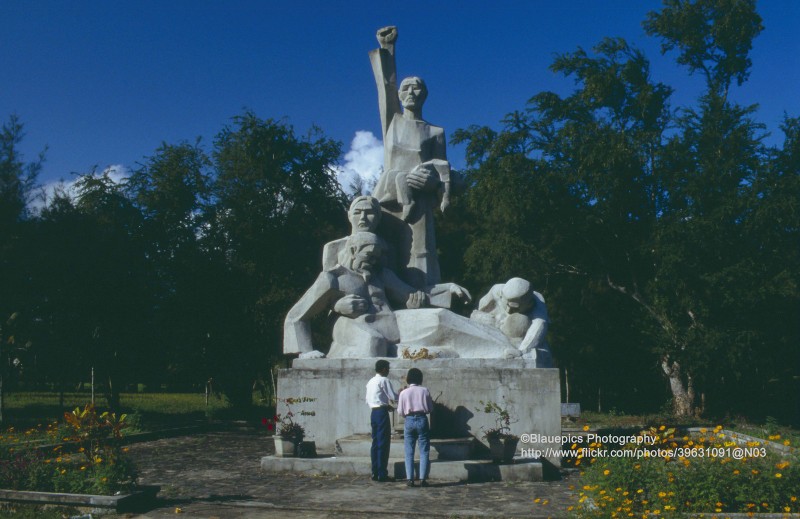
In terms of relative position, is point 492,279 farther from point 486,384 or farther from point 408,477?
point 408,477

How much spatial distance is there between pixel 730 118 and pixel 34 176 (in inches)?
709

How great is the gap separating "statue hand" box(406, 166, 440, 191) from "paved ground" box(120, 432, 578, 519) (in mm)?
4405

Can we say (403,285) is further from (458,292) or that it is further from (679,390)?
(679,390)

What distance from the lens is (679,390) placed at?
22625mm

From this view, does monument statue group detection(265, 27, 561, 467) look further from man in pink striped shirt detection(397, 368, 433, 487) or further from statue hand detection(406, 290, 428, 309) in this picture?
man in pink striped shirt detection(397, 368, 433, 487)

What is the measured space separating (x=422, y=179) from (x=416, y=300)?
1.75 m

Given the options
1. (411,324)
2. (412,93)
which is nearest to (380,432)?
(411,324)

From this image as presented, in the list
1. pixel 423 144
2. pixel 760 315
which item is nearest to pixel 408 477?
pixel 423 144

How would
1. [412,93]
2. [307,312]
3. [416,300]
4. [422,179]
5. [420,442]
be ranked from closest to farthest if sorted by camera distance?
1. [420,442]
2. [307,312]
3. [416,300]
4. [422,179]
5. [412,93]

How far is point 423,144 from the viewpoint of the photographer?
11.6 metres

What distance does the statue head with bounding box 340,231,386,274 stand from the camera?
10641 millimetres

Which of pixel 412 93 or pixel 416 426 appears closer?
pixel 416 426

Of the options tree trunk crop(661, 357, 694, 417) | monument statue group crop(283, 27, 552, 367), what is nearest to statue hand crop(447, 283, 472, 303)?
monument statue group crop(283, 27, 552, 367)

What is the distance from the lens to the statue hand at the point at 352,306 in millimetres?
10336
